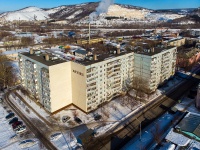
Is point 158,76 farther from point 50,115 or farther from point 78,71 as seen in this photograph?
point 50,115

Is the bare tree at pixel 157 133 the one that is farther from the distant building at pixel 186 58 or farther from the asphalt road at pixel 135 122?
the distant building at pixel 186 58

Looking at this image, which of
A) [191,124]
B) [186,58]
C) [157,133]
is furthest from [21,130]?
[186,58]

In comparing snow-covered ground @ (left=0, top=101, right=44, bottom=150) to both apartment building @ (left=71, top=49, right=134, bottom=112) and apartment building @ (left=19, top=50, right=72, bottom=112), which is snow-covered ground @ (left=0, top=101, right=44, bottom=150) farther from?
apartment building @ (left=71, top=49, right=134, bottom=112)

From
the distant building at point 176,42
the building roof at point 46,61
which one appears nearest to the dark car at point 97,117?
the building roof at point 46,61

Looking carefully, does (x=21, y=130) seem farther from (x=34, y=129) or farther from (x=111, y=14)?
(x=111, y=14)

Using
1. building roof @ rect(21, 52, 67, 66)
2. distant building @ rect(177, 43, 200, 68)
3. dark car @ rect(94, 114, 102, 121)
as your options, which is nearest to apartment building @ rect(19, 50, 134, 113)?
building roof @ rect(21, 52, 67, 66)
